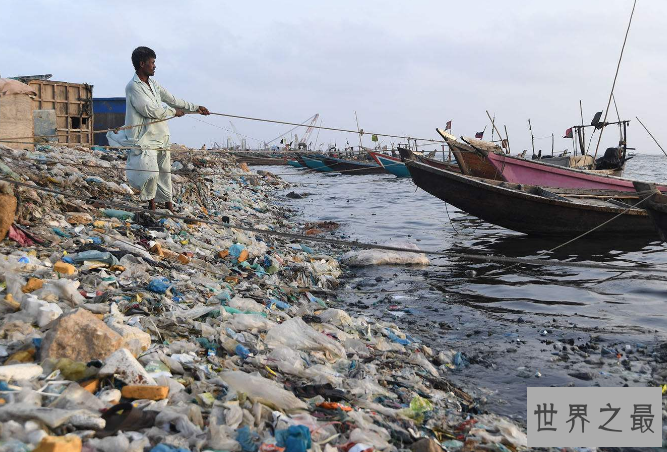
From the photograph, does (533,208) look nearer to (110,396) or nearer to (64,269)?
(64,269)

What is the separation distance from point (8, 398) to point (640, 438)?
116 inches

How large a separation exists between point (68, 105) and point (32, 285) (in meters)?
12.3

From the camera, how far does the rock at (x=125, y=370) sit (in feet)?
7.23

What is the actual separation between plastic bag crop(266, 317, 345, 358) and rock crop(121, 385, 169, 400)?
40.3 inches

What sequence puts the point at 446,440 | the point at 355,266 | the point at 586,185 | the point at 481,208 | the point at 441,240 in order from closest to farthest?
the point at 446,440 < the point at 355,266 < the point at 481,208 < the point at 441,240 < the point at 586,185

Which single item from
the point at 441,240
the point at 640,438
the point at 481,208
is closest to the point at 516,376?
the point at 640,438

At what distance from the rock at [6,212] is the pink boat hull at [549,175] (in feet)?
31.2

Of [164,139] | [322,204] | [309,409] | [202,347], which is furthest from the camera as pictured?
[322,204]

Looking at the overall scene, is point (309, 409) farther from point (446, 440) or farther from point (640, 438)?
point (640, 438)

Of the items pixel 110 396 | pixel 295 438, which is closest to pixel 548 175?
pixel 295 438

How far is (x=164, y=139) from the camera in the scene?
226 inches

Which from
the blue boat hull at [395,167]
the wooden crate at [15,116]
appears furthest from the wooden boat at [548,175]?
the blue boat hull at [395,167]

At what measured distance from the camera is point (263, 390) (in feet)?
7.81

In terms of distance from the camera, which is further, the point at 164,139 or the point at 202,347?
the point at 164,139
